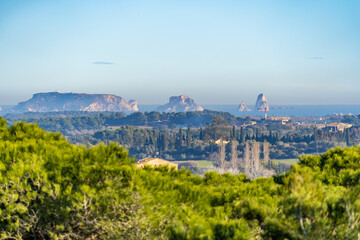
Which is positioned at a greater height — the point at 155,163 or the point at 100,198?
the point at 100,198

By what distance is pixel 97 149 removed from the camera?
23.9 feet

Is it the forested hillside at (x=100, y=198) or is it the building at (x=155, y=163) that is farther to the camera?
the building at (x=155, y=163)

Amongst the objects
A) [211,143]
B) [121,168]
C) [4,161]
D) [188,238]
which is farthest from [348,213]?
[211,143]

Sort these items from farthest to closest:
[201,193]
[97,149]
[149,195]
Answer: [97,149] → [201,193] → [149,195]

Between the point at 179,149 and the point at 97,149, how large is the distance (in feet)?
394

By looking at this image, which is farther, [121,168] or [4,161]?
[4,161]

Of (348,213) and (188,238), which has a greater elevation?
(348,213)

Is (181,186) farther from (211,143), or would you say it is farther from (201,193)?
(211,143)

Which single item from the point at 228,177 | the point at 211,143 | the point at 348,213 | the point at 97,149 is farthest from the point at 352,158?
the point at 211,143

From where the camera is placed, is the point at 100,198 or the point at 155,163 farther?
the point at 155,163

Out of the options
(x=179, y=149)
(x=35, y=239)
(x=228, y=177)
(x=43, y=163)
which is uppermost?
(x=43, y=163)

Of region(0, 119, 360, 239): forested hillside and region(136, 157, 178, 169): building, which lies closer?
region(0, 119, 360, 239): forested hillside

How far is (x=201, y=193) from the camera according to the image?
6797 mm

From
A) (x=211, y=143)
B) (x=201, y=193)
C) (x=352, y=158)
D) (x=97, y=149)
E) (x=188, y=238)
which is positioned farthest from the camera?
(x=211, y=143)
